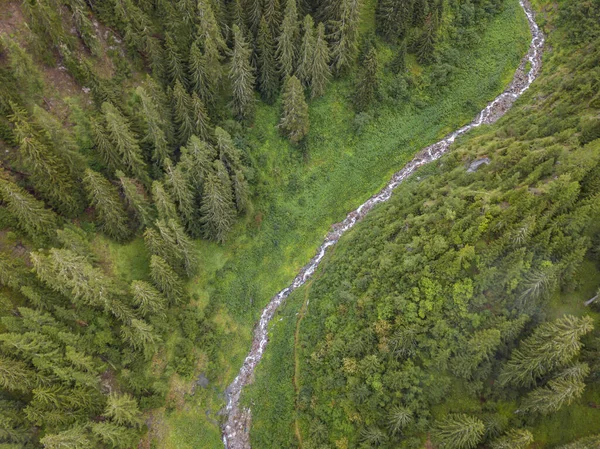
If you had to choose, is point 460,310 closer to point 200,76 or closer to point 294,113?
point 294,113

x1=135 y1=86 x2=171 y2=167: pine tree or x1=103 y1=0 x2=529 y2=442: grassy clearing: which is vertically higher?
x1=135 y1=86 x2=171 y2=167: pine tree

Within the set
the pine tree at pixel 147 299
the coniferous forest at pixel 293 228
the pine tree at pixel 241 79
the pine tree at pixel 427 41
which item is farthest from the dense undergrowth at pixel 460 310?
the pine tree at pixel 241 79

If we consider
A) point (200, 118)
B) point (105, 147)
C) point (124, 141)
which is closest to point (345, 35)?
point (200, 118)

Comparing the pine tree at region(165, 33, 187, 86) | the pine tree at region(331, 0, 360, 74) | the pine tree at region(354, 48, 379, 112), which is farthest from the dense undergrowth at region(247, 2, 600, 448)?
the pine tree at region(165, 33, 187, 86)

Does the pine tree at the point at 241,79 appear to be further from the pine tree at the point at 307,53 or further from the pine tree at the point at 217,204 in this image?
the pine tree at the point at 217,204

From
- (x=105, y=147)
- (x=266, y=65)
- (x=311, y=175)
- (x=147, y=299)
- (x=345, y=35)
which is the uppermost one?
(x=105, y=147)

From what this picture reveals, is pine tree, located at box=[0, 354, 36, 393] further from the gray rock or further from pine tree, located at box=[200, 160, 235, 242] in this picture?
the gray rock

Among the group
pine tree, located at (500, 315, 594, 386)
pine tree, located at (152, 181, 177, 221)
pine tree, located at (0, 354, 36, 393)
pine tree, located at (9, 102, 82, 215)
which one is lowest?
pine tree, located at (500, 315, 594, 386)
